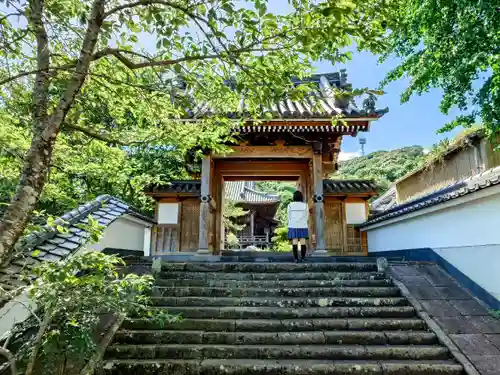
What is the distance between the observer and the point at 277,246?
61.1 ft

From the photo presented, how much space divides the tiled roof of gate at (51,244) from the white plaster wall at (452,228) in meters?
4.79

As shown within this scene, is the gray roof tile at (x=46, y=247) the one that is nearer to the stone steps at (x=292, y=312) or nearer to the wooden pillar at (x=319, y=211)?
the stone steps at (x=292, y=312)

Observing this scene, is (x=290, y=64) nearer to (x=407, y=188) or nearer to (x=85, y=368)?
(x=85, y=368)

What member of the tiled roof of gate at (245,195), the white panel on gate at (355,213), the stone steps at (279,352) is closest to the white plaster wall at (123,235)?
A: the stone steps at (279,352)

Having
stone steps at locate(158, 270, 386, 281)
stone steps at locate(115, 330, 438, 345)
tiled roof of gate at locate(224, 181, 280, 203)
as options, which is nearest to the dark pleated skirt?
stone steps at locate(158, 270, 386, 281)

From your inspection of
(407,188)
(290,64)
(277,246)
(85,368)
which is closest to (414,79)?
(290,64)

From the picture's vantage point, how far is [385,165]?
3603 centimetres

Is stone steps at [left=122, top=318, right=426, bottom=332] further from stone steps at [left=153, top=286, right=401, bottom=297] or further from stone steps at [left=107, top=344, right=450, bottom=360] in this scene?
stone steps at [left=153, top=286, right=401, bottom=297]

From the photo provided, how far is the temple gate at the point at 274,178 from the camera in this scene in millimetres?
8539

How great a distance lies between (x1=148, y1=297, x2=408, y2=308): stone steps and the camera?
4520mm

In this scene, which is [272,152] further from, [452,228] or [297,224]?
[452,228]

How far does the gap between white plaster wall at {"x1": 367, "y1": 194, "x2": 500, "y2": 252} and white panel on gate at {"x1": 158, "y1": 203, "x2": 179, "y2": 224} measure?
588 centimetres

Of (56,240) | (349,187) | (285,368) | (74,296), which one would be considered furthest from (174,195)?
(74,296)

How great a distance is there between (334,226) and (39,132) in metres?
8.60
